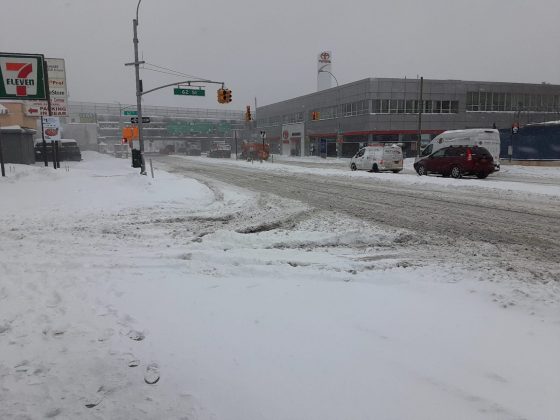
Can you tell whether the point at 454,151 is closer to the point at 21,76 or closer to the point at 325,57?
the point at 21,76

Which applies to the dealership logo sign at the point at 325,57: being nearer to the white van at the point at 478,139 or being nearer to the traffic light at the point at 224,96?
the traffic light at the point at 224,96

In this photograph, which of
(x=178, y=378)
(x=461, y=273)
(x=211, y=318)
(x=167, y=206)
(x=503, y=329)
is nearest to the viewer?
(x=178, y=378)

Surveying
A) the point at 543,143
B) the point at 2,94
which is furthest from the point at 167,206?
the point at 543,143

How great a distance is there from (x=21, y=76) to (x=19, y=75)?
0.08m

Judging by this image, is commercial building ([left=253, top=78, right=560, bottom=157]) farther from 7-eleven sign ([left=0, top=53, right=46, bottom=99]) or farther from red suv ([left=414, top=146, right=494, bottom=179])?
7-eleven sign ([left=0, top=53, right=46, bottom=99])

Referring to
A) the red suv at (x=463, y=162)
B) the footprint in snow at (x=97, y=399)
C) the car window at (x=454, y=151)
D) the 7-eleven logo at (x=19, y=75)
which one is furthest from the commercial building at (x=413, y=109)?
the footprint in snow at (x=97, y=399)

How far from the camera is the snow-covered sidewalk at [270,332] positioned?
3021 millimetres

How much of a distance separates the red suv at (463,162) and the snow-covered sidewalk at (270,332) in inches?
591

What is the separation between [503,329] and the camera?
4.04m

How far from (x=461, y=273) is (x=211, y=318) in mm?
3523

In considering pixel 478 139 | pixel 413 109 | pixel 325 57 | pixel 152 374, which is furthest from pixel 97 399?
pixel 325 57

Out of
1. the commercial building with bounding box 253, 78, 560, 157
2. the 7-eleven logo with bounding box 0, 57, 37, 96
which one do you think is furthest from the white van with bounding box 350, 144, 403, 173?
the commercial building with bounding box 253, 78, 560, 157

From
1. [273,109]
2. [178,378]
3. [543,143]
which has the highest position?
[273,109]

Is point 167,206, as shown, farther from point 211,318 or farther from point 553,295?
point 553,295
